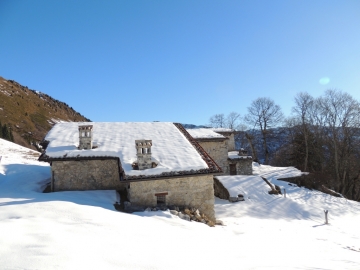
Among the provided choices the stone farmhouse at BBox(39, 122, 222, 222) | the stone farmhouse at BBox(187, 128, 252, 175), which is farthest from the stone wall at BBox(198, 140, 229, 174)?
the stone farmhouse at BBox(39, 122, 222, 222)

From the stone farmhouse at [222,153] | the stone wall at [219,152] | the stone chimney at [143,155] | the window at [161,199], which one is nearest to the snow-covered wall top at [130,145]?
the stone chimney at [143,155]

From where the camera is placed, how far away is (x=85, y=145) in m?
11.4

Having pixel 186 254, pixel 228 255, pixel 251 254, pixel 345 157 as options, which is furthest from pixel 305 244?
pixel 345 157

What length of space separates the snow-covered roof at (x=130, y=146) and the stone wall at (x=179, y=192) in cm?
51

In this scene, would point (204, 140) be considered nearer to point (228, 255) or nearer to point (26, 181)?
point (26, 181)

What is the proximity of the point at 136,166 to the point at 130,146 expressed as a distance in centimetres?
204

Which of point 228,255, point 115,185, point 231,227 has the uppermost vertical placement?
point 115,185

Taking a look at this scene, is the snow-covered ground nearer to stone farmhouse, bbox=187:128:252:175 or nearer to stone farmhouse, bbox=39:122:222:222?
stone farmhouse, bbox=39:122:222:222

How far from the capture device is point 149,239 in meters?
5.60

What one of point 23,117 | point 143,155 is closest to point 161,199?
point 143,155

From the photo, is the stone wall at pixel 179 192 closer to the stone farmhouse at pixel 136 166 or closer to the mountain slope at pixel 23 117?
the stone farmhouse at pixel 136 166

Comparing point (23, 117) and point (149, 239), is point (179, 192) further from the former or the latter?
point (23, 117)

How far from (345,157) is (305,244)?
691 inches

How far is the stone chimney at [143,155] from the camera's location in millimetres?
9992
